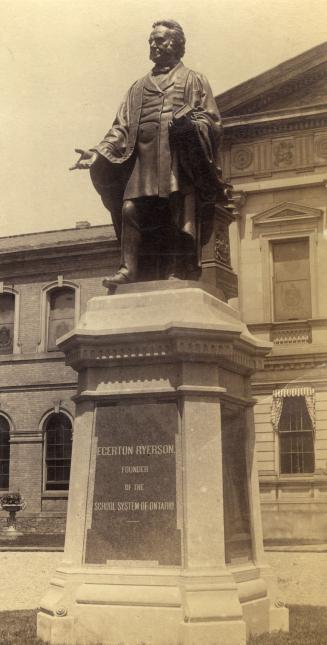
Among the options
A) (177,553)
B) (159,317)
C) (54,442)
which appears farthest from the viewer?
(54,442)

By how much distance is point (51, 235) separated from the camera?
34844 millimetres

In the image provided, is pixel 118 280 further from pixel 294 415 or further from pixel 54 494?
pixel 54 494

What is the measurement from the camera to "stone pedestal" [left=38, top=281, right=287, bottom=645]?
21.7 feet

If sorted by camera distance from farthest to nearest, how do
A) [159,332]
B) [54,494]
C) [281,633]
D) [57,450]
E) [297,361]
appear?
[57,450] < [54,494] < [297,361] < [281,633] < [159,332]

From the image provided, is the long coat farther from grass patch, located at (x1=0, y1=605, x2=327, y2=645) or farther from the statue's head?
grass patch, located at (x1=0, y1=605, x2=327, y2=645)

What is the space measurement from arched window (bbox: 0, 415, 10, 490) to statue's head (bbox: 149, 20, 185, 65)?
87.7ft

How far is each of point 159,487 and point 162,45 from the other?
13.0 feet

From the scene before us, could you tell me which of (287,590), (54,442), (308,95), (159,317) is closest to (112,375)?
(159,317)

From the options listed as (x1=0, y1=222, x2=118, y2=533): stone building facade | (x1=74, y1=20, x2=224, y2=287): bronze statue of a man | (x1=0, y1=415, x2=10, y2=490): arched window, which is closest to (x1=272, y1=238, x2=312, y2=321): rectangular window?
(x1=0, y1=222, x2=118, y2=533): stone building facade

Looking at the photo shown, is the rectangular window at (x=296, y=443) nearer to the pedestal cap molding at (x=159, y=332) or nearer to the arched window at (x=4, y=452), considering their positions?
the arched window at (x=4, y=452)

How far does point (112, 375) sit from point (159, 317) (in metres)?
0.62

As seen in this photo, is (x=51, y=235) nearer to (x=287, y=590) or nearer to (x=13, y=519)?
(x=13, y=519)

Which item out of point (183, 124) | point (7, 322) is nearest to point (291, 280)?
point (7, 322)

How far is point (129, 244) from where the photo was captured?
791cm
